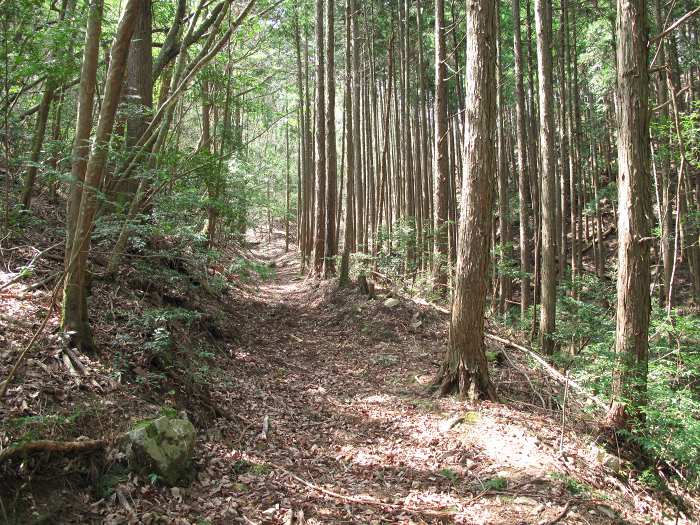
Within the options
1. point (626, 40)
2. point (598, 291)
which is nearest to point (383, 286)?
point (598, 291)

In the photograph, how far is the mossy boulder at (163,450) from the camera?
143 inches

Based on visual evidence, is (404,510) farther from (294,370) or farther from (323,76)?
(323,76)

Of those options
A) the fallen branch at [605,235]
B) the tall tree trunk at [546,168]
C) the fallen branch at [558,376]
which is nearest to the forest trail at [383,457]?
the fallen branch at [558,376]

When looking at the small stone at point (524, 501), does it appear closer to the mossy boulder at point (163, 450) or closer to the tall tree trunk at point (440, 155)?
the mossy boulder at point (163, 450)

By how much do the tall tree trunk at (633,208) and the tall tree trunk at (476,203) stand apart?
1434 mm

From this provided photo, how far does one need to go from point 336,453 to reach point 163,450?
1972 millimetres

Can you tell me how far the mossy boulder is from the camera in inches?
143

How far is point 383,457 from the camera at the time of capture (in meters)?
4.93

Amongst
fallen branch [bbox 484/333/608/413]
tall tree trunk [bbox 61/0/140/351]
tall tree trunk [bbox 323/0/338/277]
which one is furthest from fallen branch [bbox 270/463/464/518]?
tall tree trunk [bbox 323/0/338/277]

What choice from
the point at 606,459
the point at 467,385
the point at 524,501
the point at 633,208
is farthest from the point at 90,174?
the point at 606,459

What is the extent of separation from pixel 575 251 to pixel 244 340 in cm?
1417

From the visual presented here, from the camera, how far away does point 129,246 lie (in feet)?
23.7

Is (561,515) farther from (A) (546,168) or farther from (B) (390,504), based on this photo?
(A) (546,168)

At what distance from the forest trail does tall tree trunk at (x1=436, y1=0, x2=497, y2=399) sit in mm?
642
